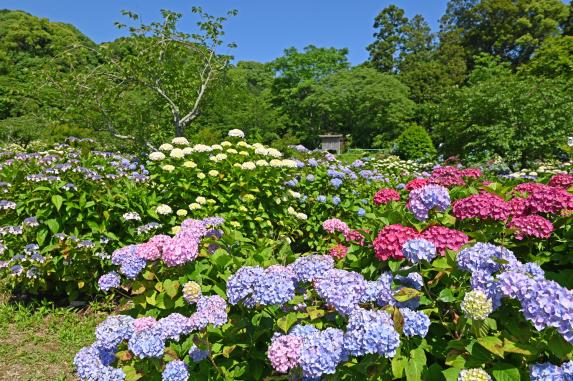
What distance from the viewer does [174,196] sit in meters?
4.21

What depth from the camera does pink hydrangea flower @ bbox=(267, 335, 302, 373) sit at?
1.38 m

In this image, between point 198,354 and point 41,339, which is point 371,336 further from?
point 41,339

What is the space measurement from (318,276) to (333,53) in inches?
1156

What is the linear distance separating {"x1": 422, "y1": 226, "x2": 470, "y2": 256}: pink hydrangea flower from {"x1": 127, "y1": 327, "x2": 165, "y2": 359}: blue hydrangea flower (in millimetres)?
1116

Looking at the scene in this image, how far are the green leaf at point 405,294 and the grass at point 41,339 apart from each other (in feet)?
7.97

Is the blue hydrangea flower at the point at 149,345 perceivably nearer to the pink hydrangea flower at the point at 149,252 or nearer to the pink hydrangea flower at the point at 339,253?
the pink hydrangea flower at the point at 149,252

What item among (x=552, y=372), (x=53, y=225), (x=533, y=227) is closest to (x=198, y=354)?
(x=552, y=372)

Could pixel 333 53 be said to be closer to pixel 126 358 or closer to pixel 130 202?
pixel 130 202

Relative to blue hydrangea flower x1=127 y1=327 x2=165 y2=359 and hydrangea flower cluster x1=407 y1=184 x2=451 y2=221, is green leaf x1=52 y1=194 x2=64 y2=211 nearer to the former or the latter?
blue hydrangea flower x1=127 y1=327 x2=165 y2=359

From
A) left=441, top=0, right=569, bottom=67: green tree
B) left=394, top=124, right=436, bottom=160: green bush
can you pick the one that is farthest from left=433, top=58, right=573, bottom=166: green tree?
left=441, top=0, right=569, bottom=67: green tree

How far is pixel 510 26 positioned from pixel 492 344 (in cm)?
3446

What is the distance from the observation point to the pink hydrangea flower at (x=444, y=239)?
1.79 m

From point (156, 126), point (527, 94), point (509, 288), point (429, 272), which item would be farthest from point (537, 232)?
point (527, 94)

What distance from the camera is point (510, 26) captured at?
3006 cm
